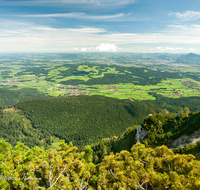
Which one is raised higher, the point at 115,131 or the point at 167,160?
the point at 167,160

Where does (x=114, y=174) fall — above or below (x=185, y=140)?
above

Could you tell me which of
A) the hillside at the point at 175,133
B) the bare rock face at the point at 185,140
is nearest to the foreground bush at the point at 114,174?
the hillside at the point at 175,133

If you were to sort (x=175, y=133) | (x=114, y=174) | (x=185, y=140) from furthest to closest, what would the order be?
(x=175, y=133), (x=185, y=140), (x=114, y=174)

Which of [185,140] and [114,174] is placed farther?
[185,140]

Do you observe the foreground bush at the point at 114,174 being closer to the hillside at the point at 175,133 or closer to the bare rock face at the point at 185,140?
the hillside at the point at 175,133

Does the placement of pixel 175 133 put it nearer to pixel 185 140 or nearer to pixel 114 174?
pixel 185 140

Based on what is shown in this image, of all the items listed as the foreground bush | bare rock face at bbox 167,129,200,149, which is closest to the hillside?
bare rock face at bbox 167,129,200,149

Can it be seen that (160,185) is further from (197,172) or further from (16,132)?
(16,132)

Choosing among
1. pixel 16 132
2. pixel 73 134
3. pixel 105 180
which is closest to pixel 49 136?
pixel 73 134

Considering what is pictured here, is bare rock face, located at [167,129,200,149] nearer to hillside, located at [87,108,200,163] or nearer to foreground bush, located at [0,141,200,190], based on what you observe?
hillside, located at [87,108,200,163]

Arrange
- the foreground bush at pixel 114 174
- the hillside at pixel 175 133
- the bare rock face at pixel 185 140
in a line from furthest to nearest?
the bare rock face at pixel 185 140 < the hillside at pixel 175 133 < the foreground bush at pixel 114 174

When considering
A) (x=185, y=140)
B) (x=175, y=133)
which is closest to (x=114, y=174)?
(x=185, y=140)
